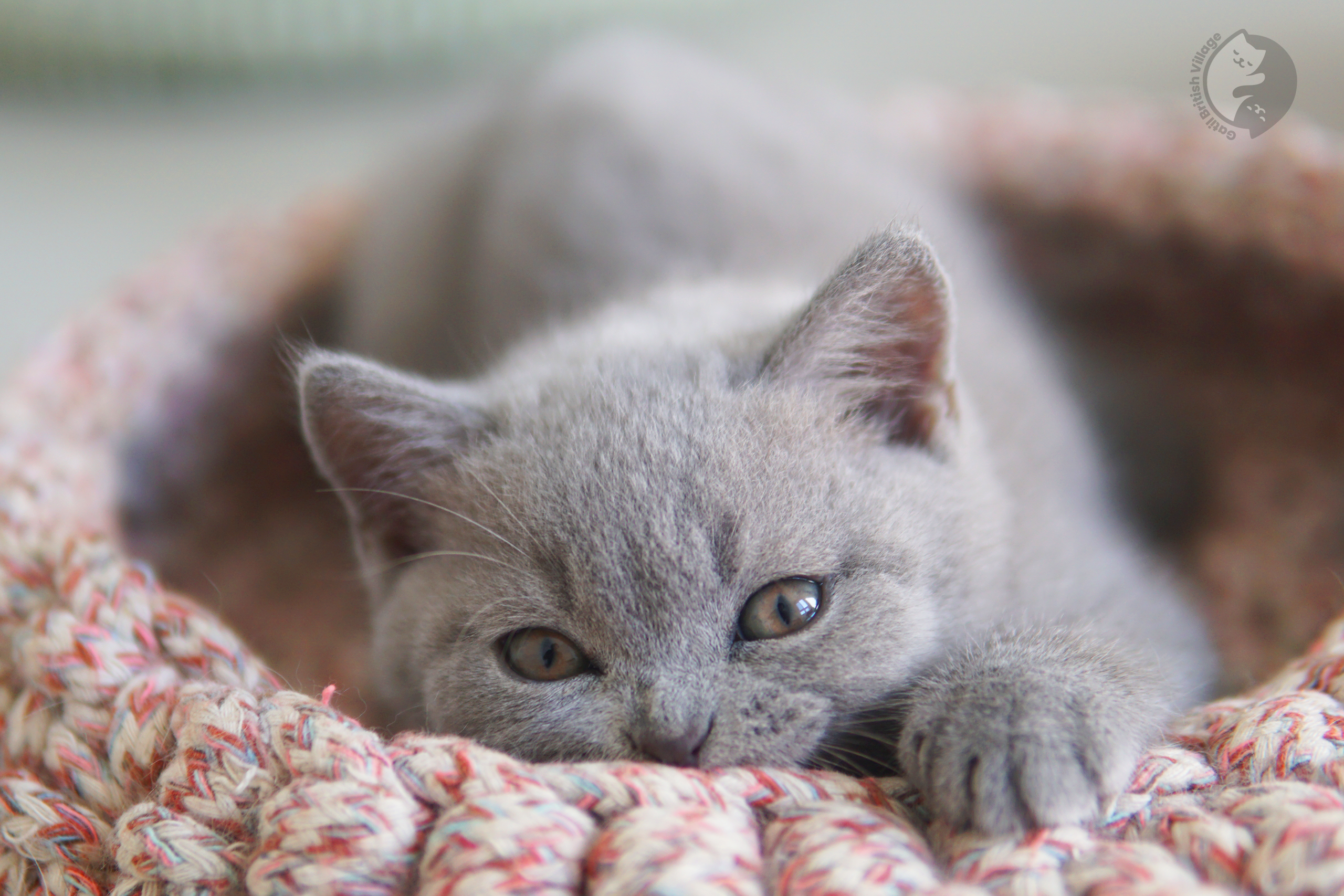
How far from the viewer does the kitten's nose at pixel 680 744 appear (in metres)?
0.81

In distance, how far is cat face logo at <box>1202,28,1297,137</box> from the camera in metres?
1.60

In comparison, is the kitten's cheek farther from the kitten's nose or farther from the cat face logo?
the cat face logo

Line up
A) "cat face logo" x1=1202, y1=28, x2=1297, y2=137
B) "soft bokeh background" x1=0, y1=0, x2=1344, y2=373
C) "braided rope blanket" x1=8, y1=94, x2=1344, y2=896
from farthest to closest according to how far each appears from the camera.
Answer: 1. "soft bokeh background" x1=0, y1=0, x2=1344, y2=373
2. "cat face logo" x1=1202, y1=28, x2=1297, y2=137
3. "braided rope blanket" x1=8, y1=94, x2=1344, y2=896

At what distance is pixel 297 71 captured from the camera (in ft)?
7.65

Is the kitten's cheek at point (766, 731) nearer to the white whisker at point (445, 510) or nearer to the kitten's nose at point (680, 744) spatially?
the kitten's nose at point (680, 744)

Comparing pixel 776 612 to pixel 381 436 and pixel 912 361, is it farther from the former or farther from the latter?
pixel 381 436

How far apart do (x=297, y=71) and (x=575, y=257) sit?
1222 millimetres

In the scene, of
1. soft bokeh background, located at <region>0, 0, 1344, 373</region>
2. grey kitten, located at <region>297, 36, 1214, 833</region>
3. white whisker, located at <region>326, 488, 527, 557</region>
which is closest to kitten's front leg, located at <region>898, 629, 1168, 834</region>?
grey kitten, located at <region>297, 36, 1214, 833</region>

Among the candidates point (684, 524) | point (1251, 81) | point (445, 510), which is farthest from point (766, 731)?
point (1251, 81)

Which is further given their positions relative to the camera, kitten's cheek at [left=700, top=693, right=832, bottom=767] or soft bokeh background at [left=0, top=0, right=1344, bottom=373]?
soft bokeh background at [left=0, top=0, right=1344, bottom=373]

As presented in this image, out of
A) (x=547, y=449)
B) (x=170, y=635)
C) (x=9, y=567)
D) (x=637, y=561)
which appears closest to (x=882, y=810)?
(x=637, y=561)

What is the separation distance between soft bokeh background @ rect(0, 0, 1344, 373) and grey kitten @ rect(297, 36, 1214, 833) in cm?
119

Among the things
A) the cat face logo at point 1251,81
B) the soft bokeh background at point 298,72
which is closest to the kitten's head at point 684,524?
the cat face logo at point 1251,81

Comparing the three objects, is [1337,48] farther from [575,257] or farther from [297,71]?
[297,71]
